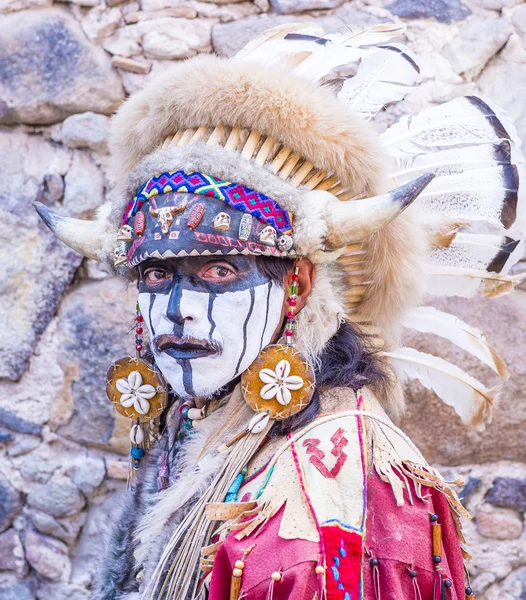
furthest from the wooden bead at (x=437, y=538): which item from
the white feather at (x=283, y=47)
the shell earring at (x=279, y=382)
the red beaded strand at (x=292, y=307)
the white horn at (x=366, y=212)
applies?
the white feather at (x=283, y=47)

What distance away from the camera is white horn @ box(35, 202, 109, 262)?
1.95 m

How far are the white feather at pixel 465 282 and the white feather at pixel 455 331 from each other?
85 mm

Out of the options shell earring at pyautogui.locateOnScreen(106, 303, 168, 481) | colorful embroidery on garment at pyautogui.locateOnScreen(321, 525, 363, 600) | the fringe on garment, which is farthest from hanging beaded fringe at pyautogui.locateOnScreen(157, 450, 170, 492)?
→ colorful embroidery on garment at pyautogui.locateOnScreen(321, 525, 363, 600)

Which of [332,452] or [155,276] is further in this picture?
[155,276]

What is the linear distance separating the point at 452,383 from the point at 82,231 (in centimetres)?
111

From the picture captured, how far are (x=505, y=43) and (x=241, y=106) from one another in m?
1.28

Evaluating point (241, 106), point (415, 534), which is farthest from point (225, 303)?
point (415, 534)

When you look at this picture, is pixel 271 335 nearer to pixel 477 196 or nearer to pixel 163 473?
pixel 163 473

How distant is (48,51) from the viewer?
254cm

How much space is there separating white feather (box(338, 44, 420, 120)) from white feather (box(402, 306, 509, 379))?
1.91ft

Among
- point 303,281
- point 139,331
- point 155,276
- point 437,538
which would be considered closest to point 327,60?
point 303,281

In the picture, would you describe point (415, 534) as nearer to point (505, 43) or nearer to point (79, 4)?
point (505, 43)

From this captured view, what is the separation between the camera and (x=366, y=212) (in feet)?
5.32

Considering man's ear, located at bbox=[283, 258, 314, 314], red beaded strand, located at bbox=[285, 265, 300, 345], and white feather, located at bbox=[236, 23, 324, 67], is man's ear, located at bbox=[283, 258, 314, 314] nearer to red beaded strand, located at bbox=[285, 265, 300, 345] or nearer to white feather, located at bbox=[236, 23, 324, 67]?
red beaded strand, located at bbox=[285, 265, 300, 345]
